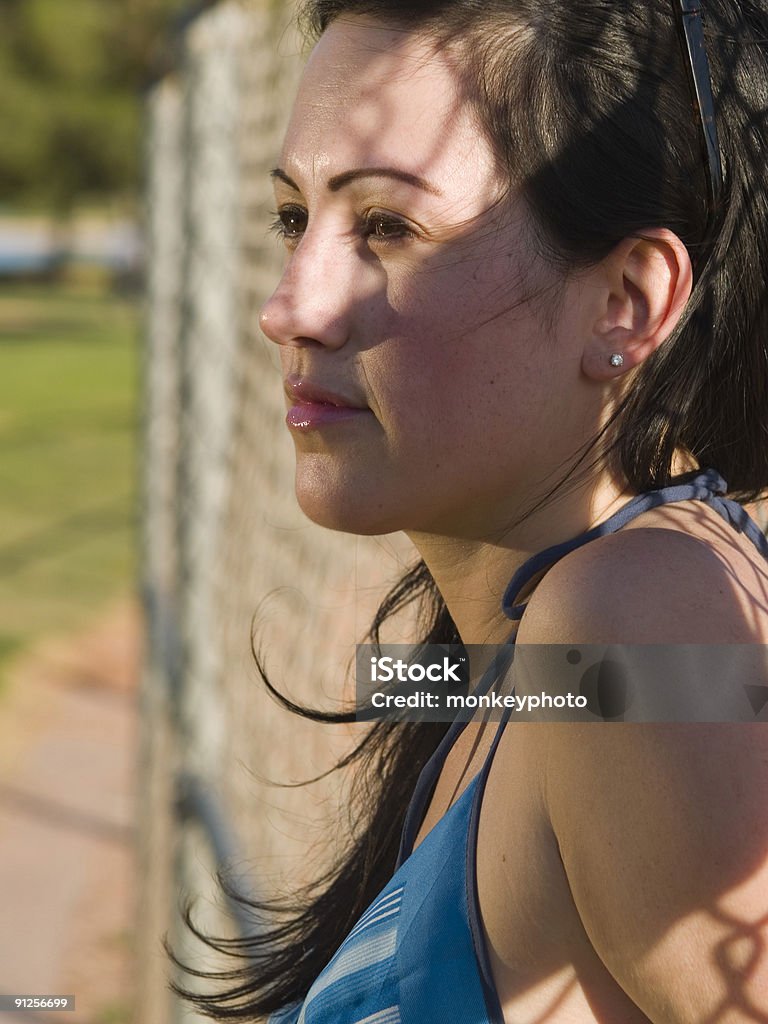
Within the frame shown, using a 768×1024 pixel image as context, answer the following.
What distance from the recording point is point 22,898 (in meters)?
6.16

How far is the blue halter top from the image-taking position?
110 centimetres

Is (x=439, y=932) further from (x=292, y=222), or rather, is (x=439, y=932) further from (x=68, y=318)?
(x=68, y=318)

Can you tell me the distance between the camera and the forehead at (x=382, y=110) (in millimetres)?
1206

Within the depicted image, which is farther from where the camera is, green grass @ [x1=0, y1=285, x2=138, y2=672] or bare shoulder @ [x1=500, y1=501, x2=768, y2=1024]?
green grass @ [x1=0, y1=285, x2=138, y2=672]

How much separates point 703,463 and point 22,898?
544cm

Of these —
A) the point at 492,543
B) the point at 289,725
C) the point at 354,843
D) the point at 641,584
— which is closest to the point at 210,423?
the point at 289,725

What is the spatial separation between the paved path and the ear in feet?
12.4

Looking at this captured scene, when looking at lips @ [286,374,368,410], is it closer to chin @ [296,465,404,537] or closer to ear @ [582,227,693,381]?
chin @ [296,465,404,537]

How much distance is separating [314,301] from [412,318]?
0.10 metres

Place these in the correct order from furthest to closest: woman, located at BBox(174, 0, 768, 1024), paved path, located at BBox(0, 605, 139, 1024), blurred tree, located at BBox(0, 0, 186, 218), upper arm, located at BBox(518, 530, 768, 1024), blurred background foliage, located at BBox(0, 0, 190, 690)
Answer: blurred tree, located at BBox(0, 0, 186, 218) < blurred background foliage, located at BBox(0, 0, 190, 690) < paved path, located at BBox(0, 605, 139, 1024) < woman, located at BBox(174, 0, 768, 1024) < upper arm, located at BBox(518, 530, 768, 1024)

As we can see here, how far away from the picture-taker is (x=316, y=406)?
50.7 inches

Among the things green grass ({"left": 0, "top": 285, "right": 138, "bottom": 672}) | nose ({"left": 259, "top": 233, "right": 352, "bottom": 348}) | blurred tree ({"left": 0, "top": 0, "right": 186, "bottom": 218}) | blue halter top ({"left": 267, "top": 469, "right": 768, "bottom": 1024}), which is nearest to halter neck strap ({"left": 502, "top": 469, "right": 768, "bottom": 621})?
blue halter top ({"left": 267, "top": 469, "right": 768, "bottom": 1024})

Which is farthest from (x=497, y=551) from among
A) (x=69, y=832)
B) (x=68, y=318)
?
(x=68, y=318)

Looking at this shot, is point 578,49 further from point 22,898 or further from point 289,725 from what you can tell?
point 22,898
